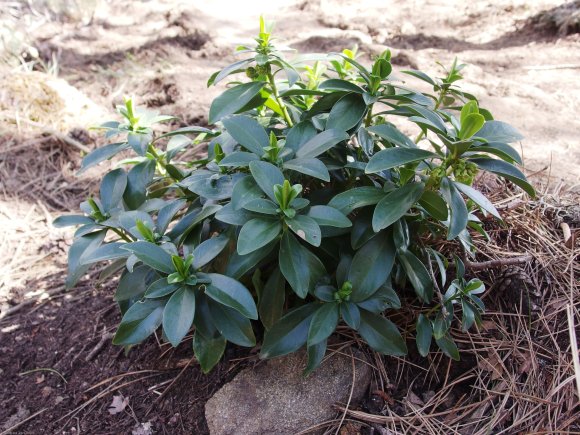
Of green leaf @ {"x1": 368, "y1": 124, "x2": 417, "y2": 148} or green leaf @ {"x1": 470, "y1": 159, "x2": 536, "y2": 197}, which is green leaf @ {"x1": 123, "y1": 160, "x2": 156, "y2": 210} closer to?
green leaf @ {"x1": 368, "y1": 124, "x2": 417, "y2": 148}

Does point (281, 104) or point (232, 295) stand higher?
point (281, 104)

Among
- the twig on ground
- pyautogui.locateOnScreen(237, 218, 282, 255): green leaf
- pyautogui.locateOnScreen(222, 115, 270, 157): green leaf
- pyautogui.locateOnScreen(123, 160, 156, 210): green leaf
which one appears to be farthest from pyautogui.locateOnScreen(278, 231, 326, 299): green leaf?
the twig on ground

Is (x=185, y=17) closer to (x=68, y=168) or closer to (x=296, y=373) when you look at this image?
(x=68, y=168)

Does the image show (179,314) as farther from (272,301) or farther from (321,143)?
(321,143)

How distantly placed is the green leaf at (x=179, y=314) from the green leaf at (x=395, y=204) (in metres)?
0.52

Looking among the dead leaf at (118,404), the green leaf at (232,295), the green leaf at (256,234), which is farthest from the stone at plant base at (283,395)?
the green leaf at (256,234)

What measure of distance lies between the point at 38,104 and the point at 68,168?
0.68 m

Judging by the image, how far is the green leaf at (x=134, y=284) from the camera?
148 cm

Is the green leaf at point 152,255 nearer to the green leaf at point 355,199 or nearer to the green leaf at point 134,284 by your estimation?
the green leaf at point 134,284

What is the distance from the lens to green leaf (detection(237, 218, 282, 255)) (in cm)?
115

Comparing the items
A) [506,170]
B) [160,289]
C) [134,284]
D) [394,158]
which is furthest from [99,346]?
[506,170]

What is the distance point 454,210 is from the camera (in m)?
1.18

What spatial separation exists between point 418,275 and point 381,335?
0.20 metres

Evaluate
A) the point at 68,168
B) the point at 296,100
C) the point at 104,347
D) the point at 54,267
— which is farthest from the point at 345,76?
the point at 68,168
